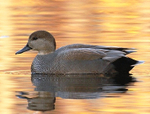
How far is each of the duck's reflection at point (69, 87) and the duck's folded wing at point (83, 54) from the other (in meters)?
0.31

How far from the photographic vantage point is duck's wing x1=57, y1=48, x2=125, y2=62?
11.0 m

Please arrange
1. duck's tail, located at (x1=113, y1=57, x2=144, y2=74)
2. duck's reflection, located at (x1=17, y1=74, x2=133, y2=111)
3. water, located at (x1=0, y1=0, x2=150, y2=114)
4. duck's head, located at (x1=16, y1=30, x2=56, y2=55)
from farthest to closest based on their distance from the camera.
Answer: duck's head, located at (x1=16, y1=30, x2=56, y2=55) → duck's tail, located at (x1=113, y1=57, x2=144, y2=74) → duck's reflection, located at (x1=17, y1=74, x2=133, y2=111) → water, located at (x1=0, y1=0, x2=150, y2=114)

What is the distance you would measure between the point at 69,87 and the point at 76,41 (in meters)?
4.31

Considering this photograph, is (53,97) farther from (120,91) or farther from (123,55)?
(123,55)

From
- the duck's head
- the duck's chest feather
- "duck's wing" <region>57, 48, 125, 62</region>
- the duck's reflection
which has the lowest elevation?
the duck's reflection

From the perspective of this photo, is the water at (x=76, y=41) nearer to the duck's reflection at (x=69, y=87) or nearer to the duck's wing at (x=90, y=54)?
the duck's reflection at (x=69, y=87)

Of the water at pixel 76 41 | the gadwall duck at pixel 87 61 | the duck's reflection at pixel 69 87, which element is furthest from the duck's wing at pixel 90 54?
the water at pixel 76 41

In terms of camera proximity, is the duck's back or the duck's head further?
the duck's head

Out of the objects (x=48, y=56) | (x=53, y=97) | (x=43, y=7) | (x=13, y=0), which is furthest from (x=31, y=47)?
(x=13, y=0)

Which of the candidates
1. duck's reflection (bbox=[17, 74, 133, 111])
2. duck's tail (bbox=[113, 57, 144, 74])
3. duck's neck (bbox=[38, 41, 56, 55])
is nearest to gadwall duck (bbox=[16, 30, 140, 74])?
duck's tail (bbox=[113, 57, 144, 74])

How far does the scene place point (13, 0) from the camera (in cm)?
2300

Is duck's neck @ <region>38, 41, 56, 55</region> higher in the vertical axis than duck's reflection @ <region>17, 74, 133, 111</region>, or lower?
higher

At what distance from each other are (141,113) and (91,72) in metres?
3.13

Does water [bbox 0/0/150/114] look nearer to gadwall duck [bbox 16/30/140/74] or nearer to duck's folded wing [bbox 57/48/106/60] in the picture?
gadwall duck [bbox 16/30/140/74]
